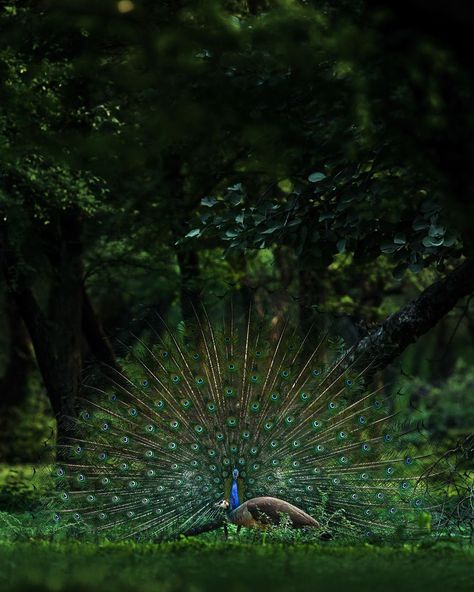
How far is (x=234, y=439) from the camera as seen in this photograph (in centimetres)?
1477

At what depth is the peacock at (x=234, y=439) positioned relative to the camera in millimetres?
14031

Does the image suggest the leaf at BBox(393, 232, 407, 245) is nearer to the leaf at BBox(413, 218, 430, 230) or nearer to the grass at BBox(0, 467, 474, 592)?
the leaf at BBox(413, 218, 430, 230)

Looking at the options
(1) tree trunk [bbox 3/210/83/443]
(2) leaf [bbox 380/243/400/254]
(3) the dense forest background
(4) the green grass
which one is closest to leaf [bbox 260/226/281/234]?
(3) the dense forest background

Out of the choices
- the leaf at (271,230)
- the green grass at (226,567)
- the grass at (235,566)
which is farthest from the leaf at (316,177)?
the green grass at (226,567)

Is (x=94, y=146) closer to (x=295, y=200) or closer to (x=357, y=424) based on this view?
(x=295, y=200)

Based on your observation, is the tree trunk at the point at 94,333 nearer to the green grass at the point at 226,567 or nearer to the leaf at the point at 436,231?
the green grass at the point at 226,567

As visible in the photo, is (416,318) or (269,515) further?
(416,318)

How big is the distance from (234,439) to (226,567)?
5124mm

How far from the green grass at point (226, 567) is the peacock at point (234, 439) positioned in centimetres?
254

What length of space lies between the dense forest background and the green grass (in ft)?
8.65

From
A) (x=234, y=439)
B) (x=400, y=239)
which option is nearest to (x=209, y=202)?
(x=400, y=239)

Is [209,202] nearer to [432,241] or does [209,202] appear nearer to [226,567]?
[432,241]

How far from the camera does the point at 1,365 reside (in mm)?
35406

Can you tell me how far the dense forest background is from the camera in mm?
7406
